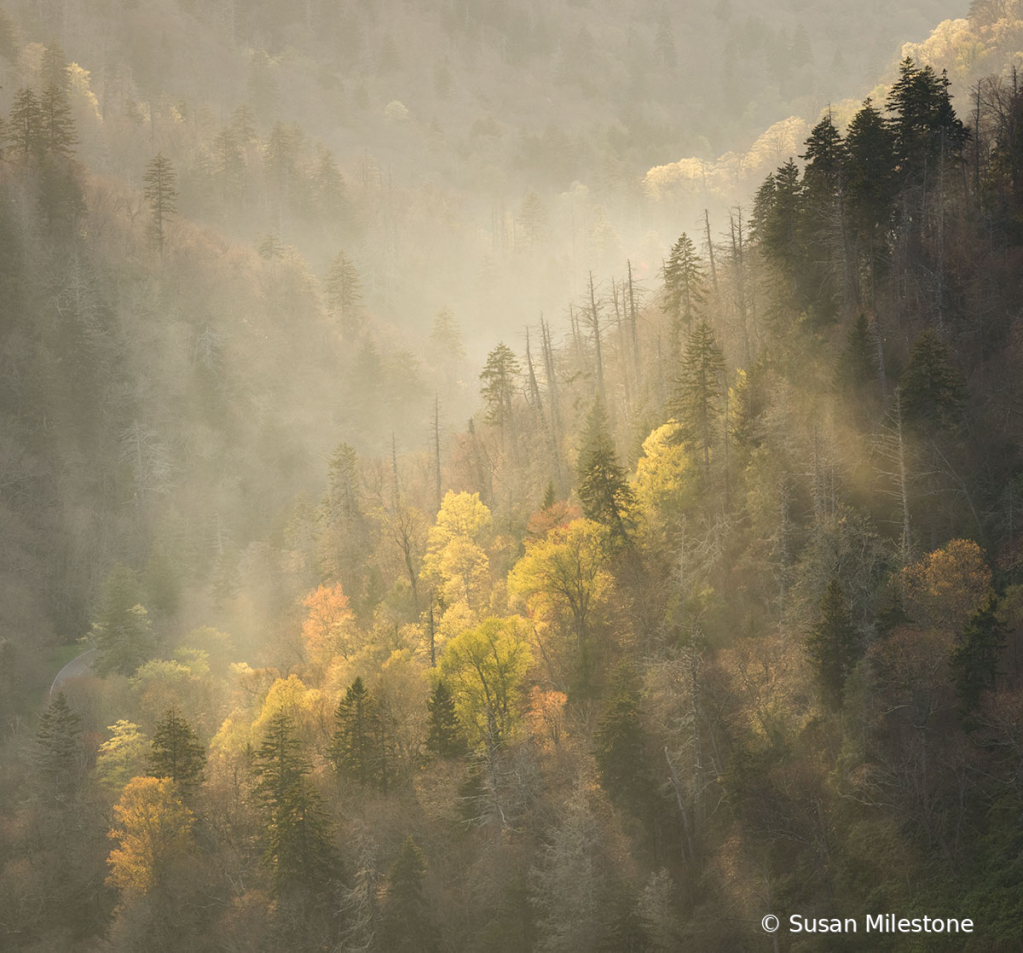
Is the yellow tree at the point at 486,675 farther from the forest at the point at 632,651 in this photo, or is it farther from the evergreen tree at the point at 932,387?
the evergreen tree at the point at 932,387

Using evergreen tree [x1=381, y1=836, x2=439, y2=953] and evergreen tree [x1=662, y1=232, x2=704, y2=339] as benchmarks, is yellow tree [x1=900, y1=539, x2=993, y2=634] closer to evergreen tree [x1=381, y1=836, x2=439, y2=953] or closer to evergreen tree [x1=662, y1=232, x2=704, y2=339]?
evergreen tree [x1=381, y1=836, x2=439, y2=953]

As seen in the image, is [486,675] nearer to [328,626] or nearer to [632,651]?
[632,651]

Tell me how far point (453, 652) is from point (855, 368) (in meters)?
27.1

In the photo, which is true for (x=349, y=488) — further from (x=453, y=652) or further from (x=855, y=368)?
(x=855, y=368)

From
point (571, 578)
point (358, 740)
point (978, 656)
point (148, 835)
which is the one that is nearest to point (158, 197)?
point (148, 835)

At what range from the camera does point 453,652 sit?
186 feet

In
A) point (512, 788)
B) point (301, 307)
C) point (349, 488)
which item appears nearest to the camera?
point (512, 788)

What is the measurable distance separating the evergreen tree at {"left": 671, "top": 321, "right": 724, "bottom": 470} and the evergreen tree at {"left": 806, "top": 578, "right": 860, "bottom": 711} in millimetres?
16977

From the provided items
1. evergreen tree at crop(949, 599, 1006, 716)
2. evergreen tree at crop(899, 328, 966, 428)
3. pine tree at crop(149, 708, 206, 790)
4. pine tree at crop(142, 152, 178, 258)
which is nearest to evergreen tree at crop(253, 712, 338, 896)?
pine tree at crop(149, 708, 206, 790)

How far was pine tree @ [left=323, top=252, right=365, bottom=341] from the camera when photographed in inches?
Result: 5015

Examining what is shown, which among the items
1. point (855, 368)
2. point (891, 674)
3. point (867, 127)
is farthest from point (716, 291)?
point (891, 674)

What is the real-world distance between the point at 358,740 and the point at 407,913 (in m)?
10.5

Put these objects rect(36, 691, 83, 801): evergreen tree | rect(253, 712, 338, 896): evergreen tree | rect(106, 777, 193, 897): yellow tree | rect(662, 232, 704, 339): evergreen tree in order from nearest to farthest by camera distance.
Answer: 1. rect(253, 712, 338, 896): evergreen tree
2. rect(106, 777, 193, 897): yellow tree
3. rect(36, 691, 83, 801): evergreen tree
4. rect(662, 232, 704, 339): evergreen tree

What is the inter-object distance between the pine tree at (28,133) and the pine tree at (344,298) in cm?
3735
